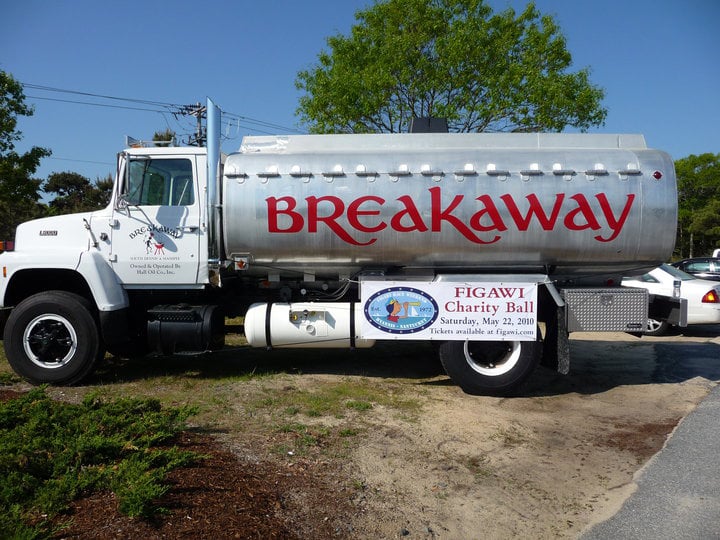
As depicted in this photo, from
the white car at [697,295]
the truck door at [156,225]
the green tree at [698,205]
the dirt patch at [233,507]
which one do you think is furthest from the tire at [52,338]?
the green tree at [698,205]

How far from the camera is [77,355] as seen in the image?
6.75 metres

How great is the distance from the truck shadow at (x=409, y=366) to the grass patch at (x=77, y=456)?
2.46 metres

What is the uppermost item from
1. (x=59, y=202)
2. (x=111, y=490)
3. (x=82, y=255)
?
(x=59, y=202)

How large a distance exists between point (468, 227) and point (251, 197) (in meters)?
2.58

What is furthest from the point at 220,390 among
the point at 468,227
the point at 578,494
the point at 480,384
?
the point at 578,494

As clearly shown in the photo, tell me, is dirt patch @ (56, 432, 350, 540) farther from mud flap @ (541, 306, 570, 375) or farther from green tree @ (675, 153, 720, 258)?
green tree @ (675, 153, 720, 258)

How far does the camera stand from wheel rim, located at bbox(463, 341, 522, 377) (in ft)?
22.1

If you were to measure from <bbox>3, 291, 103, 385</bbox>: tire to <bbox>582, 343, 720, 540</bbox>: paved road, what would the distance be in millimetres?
5812

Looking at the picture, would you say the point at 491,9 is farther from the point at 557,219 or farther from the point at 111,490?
the point at 111,490

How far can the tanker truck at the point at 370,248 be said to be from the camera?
647cm

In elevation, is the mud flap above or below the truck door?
below

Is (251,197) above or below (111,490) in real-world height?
above

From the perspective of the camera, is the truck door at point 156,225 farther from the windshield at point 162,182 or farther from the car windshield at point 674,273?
the car windshield at point 674,273

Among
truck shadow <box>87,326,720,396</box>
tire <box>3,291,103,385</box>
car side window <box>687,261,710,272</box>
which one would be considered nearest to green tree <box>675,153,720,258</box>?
car side window <box>687,261,710,272</box>
